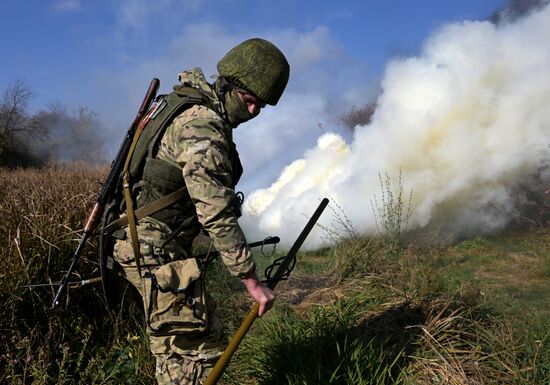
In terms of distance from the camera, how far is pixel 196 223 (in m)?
3.25

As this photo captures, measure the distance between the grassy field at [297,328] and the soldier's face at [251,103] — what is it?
5.76 feet

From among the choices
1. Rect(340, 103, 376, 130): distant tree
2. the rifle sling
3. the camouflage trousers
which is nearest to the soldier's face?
the rifle sling

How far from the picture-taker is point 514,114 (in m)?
9.26

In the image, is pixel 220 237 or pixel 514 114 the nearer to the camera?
pixel 220 237

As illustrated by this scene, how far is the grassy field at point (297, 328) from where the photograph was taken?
12.0ft

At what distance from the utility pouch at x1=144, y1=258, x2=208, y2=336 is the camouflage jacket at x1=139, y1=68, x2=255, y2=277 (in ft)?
1.21

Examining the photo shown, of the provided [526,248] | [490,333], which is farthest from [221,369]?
[526,248]

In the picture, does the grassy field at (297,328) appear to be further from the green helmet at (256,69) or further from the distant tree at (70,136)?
the distant tree at (70,136)

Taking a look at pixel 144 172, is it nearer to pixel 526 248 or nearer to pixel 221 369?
pixel 221 369

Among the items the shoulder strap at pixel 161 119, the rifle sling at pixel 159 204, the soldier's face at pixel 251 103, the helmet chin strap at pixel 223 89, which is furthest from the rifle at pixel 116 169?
the soldier's face at pixel 251 103

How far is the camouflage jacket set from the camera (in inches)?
107

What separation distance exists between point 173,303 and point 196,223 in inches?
20.0

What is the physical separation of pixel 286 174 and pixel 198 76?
356 inches

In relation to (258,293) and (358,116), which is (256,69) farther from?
(358,116)
